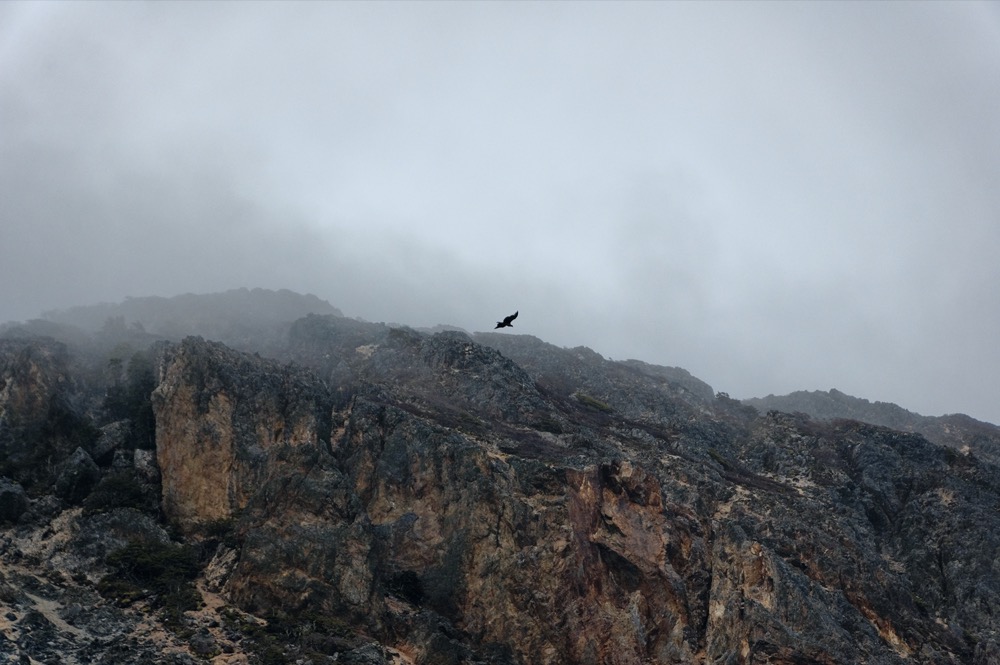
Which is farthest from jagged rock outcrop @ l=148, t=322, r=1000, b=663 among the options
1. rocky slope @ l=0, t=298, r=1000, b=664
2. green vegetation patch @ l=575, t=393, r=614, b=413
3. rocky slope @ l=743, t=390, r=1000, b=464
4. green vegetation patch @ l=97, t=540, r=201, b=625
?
rocky slope @ l=743, t=390, r=1000, b=464

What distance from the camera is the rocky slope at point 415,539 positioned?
143ft

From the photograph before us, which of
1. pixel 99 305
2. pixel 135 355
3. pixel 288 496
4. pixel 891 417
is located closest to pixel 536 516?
pixel 288 496

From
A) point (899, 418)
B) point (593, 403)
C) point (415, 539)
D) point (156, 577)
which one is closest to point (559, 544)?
point (415, 539)

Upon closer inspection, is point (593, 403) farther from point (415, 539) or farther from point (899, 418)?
point (899, 418)

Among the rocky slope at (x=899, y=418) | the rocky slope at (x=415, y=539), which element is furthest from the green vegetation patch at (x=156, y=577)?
the rocky slope at (x=899, y=418)

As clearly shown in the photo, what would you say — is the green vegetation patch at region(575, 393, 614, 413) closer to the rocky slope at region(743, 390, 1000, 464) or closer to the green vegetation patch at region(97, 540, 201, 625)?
the rocky slope at region(743, 390, 1000, 464)

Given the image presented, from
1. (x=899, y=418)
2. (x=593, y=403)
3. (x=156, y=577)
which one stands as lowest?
(x=156, y=577)

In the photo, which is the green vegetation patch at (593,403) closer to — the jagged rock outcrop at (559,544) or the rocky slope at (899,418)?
the jagged rock outcrop at (559,544)

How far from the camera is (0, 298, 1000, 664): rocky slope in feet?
143

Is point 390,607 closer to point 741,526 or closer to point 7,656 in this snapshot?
point 7,656

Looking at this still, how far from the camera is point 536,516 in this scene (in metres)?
49.6

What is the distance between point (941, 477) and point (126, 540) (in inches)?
2591

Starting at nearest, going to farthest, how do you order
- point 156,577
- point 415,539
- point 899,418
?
point 156,577, point 415,539, point 899,418

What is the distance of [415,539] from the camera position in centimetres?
5000
